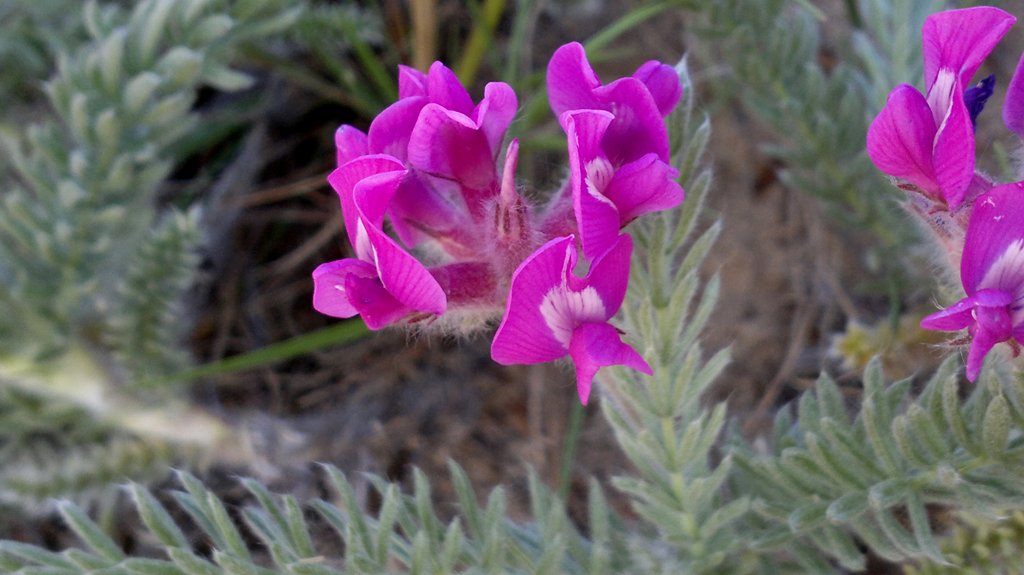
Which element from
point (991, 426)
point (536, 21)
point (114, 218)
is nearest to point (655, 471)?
point (991, 426)

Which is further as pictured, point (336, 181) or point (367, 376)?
point (367, 376)

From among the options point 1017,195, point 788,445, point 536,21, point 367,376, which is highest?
point 536,21

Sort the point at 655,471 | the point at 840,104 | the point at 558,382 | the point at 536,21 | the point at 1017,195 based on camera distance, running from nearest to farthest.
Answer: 1. the point at 1017,195
2. the point at 655,471
3. the point at 840,104
4. the point at 558,382
5. the point at 536,21

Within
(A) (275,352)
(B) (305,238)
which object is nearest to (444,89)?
(A) (275,352)

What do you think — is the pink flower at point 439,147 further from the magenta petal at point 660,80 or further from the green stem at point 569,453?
the green stem at point 569,453

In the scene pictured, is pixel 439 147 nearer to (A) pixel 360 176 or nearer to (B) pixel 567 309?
(A) pixel 360 176

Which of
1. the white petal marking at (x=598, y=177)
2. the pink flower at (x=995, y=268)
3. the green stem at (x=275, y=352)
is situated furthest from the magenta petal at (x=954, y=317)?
the green stem at (x=275, y=352)

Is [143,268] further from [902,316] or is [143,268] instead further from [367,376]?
[902,316]
